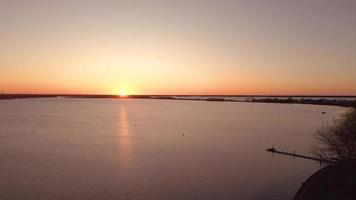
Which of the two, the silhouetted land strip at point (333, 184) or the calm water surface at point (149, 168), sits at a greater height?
the silhouetted land strip at point (333, 184)

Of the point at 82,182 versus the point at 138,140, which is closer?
the point at 82,182

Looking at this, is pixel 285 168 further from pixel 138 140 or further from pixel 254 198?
pixel 138 140

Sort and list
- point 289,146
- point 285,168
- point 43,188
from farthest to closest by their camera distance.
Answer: point 289,146
point 285,168
point 43,188

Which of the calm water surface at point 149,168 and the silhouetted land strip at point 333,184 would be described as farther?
the calm water surface at point 149,168

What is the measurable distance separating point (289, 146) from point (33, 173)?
1507 inches

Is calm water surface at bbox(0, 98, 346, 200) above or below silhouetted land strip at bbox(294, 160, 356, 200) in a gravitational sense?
below

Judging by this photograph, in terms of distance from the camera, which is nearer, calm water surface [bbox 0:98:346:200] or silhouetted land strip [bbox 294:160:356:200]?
silhouetted land strip [bbox 294:160:356:200]

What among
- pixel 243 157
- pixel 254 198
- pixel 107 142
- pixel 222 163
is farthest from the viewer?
pixel 107 142

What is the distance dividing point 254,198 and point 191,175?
923 centimetres

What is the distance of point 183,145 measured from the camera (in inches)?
2334

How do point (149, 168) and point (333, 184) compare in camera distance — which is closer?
point (333, 184)

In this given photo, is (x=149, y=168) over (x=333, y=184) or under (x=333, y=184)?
under

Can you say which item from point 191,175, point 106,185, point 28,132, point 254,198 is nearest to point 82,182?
point 106,185

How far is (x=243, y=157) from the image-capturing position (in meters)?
48.5
